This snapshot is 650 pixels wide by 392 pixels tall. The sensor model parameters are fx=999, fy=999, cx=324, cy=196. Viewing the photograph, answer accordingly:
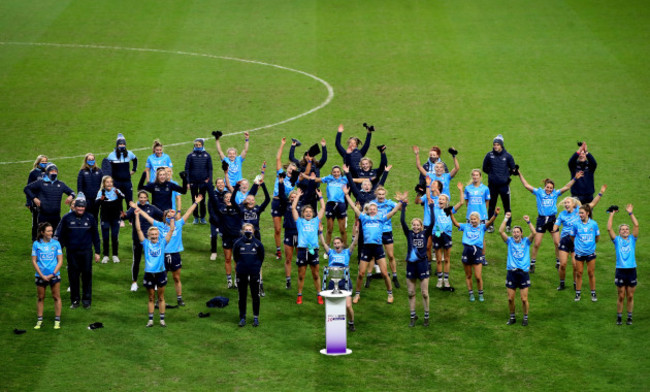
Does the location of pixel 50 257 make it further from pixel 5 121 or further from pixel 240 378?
pixel 5 121

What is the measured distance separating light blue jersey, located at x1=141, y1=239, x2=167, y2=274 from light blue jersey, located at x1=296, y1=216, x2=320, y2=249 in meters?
2.71

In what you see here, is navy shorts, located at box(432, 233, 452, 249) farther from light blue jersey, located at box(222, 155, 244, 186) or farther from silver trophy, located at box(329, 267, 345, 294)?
light blue jersey, located at box(222, 155, 244, 186)

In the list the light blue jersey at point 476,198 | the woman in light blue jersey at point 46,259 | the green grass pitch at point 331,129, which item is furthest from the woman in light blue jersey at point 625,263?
the woman in light blue jersey at point 46,259

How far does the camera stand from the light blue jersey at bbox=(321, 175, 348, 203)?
71.3 feet

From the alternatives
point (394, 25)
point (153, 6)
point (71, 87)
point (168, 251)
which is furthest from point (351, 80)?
point (168, 251)

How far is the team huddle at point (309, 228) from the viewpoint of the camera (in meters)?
18.4

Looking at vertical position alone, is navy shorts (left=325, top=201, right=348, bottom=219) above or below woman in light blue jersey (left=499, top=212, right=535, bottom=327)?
above

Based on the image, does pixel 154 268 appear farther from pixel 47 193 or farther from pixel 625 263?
pixel 625 263

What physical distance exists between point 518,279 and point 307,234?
409 cm

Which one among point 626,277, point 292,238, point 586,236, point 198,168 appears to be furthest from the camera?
point 198,168

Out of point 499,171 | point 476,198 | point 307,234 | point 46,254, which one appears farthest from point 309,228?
point 499,171

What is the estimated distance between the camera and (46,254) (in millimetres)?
18141

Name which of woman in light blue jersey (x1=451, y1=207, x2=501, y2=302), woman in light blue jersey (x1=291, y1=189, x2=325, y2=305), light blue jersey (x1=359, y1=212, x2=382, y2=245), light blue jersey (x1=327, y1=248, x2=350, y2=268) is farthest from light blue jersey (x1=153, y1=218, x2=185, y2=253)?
woman in light blue jersey (x1=451, y1=207, x2=501, y2=302)

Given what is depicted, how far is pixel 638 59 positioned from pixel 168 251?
2323 centimetres
